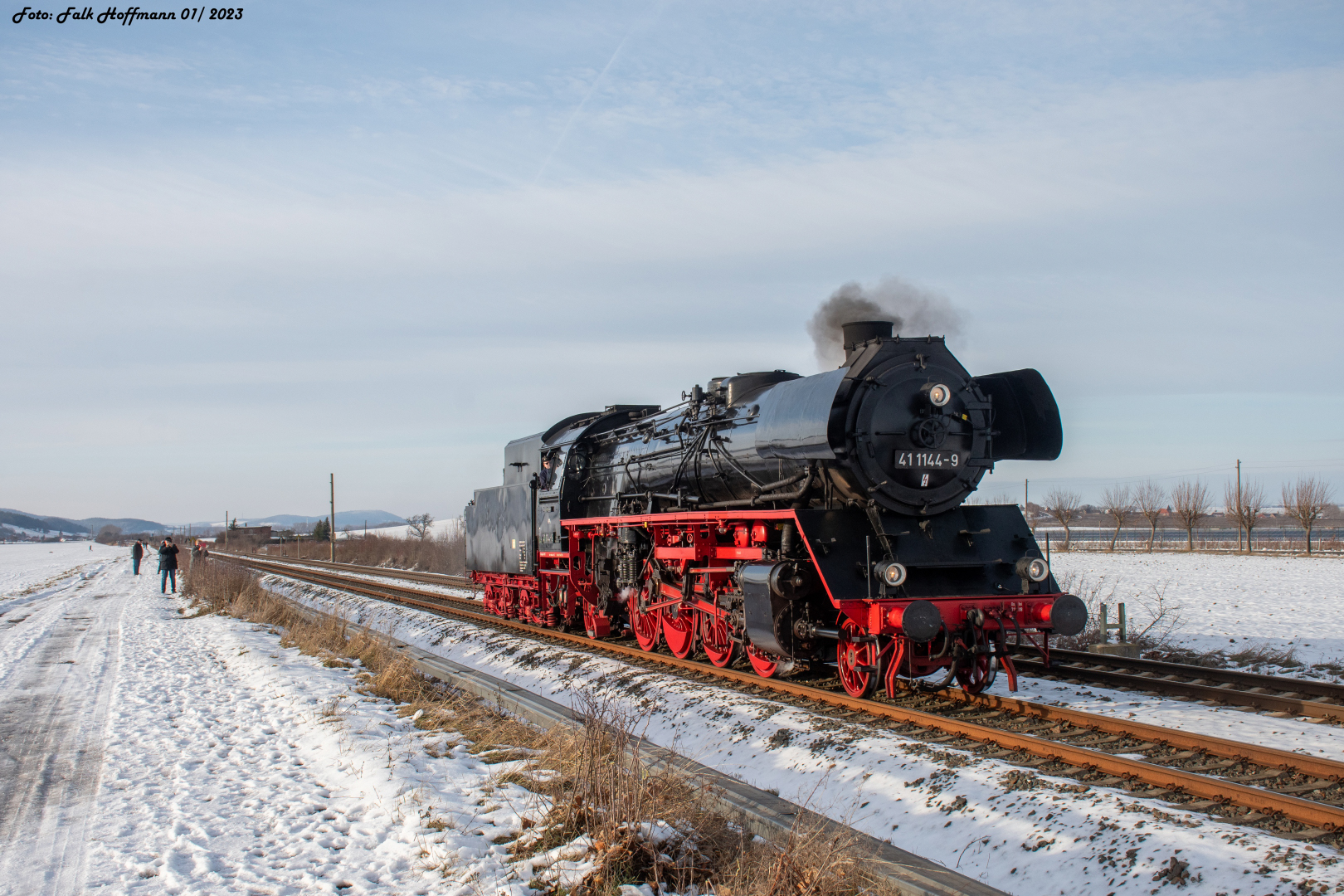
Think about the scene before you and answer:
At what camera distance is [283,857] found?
508 cm

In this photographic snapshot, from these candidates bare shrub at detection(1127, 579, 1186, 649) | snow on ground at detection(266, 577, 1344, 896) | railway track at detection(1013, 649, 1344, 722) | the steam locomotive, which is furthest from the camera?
bare shrub at detection(1127, 579, 1186, 649)

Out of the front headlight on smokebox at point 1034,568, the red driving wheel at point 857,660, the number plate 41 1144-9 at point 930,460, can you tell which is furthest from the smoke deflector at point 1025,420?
the red driving wheel at point 857,660

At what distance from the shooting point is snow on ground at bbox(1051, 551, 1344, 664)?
13344mm

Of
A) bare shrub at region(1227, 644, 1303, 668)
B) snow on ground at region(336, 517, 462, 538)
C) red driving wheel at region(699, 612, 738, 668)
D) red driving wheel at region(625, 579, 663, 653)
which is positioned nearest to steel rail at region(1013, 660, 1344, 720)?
bare shrub at region(1227, 644, 1303, 668)

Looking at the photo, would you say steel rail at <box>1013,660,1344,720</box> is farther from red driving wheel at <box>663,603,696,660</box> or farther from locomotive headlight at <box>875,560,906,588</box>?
red driving wheel at <box>663,603,696,660</box>

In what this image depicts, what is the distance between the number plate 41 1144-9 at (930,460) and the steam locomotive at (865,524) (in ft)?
0.05

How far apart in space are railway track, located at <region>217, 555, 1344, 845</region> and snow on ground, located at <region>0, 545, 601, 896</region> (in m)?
3.54

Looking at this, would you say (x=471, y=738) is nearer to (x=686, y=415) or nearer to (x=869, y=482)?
(x=869, y=482)

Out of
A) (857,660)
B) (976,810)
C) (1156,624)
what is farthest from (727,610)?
(1156,624)

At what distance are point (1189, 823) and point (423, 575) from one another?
111 ft

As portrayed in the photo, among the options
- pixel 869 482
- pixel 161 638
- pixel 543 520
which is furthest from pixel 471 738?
pixel 161 638

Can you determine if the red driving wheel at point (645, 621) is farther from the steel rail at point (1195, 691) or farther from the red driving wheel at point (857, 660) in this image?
the steel rail at point (1195, 691)

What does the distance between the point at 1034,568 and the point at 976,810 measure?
382cm

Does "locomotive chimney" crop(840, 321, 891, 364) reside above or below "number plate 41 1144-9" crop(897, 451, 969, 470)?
above
